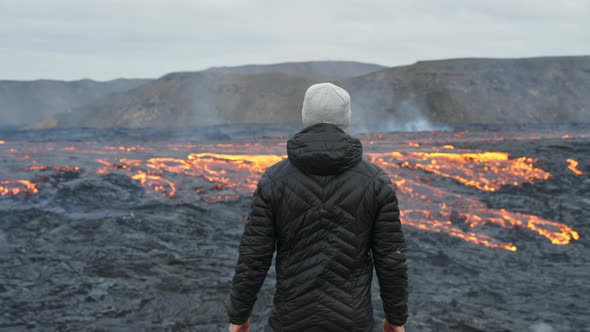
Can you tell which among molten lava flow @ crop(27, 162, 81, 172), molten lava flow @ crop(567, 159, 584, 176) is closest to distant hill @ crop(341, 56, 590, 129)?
molten lava flow @ crop(567, 159, 584, 176)

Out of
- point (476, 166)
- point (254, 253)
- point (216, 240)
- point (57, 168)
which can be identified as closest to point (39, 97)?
point (57, 168)

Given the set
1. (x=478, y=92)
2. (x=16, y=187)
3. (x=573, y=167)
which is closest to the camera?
(x=16, y=187)

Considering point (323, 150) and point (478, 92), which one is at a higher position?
point (323, 150)

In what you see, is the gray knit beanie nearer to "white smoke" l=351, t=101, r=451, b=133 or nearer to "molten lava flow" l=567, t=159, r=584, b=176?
"molten lava flow" l=567, t=159, r=584, b=176

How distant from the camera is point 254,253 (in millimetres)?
2535

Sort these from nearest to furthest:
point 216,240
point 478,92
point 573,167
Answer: point 216,240 < point 573,167 < point 478,92

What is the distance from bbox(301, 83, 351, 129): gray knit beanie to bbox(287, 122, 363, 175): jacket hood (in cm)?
4

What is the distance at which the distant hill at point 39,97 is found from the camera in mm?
114125

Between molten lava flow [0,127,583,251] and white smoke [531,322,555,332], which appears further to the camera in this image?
molten lava flow [0,127,583,251]

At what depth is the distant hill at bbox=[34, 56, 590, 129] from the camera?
185 ft

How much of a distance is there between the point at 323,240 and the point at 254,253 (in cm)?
37

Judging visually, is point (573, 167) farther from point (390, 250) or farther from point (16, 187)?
point (16, 187)

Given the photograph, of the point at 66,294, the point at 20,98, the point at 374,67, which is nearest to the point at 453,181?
the point at 66,294

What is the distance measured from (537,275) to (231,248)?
5.90m
